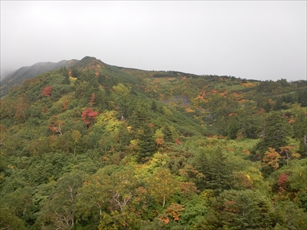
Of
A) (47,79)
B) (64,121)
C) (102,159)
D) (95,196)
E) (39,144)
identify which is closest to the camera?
(95,196)

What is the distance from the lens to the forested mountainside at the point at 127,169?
81.9ft

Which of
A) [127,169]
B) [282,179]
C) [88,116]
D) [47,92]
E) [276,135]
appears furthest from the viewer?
[47,92]

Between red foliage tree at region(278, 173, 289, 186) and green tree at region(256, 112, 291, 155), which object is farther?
green tree at region(256, 112, 291, 155)

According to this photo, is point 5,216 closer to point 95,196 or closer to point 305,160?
point 95,196

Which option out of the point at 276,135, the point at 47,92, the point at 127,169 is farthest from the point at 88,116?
the point at 276,135

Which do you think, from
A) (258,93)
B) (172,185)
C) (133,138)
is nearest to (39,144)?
(133,138)

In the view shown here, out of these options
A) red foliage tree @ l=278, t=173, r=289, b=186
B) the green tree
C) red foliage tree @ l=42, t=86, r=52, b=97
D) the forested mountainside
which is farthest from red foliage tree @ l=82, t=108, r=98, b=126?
red foliage tree @ l=278, t=173, r=289, b=186

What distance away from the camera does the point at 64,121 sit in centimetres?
5381

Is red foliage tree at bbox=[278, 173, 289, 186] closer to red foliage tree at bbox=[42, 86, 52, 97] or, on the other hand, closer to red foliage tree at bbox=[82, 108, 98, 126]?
red foliage tree at bbox=[82, 108, 98, 126]

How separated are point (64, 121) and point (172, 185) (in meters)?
32.8

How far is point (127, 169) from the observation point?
36.0 meters

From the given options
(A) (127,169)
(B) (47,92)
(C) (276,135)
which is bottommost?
(A) (127,169)

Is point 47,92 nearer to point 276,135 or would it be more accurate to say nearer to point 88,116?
point 88,116

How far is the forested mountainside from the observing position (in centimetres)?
2496
